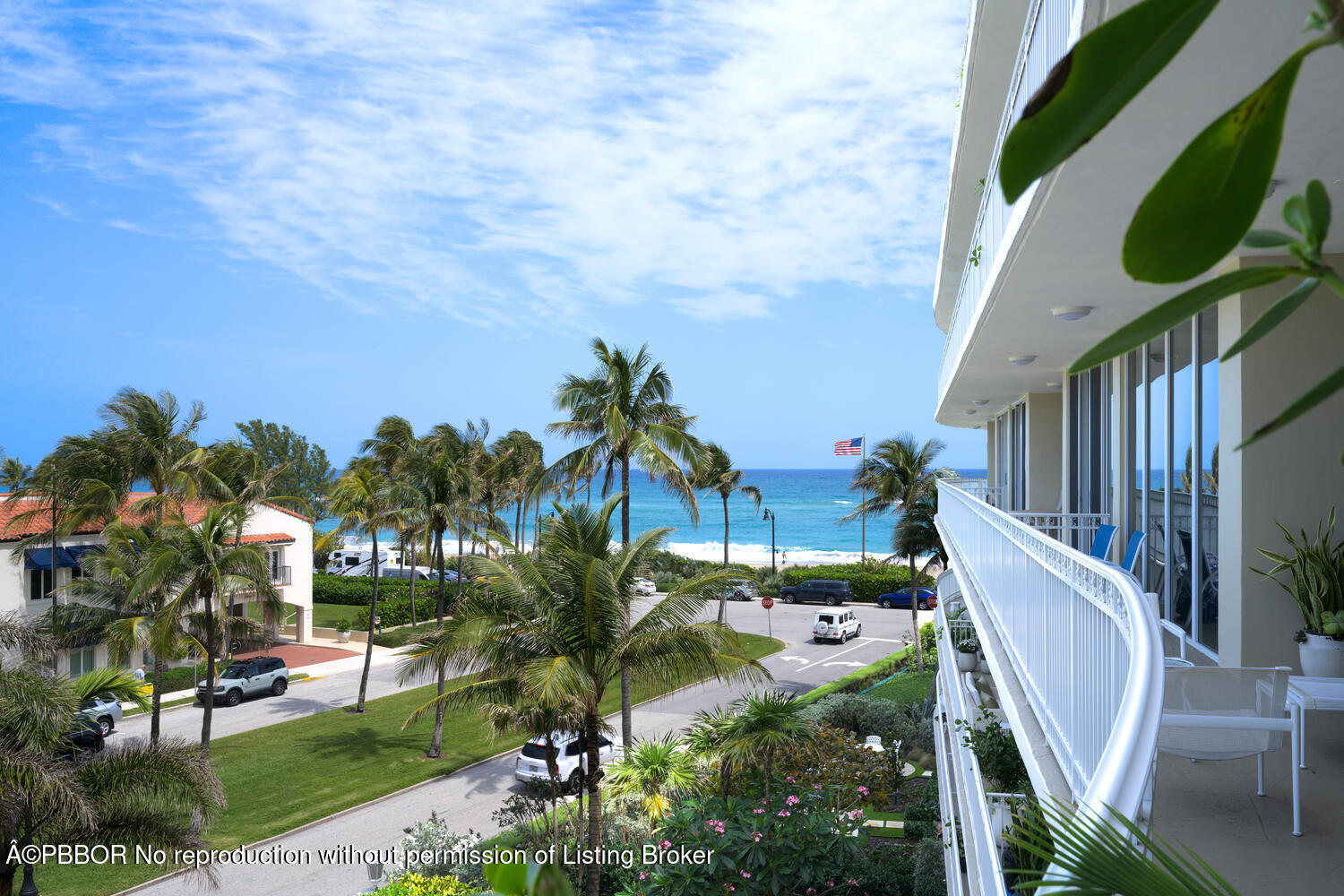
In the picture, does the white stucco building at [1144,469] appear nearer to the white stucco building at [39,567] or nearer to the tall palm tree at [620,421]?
the tall palm tree at [620,421]

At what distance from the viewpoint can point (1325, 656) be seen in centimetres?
689

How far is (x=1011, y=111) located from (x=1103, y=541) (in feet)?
22.7

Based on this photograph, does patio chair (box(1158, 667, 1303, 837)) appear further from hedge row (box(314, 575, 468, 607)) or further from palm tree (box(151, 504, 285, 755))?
hedge row (box(314, 575, 468, 607))

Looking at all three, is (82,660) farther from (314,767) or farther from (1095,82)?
(1095,82)

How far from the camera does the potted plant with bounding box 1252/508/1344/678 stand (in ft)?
22.6

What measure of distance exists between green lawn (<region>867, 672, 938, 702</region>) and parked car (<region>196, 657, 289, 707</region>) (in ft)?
68.0

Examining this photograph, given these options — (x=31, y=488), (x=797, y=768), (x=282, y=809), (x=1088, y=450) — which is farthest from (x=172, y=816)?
(x=31, y=488)

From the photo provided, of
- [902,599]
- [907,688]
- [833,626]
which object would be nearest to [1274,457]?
[907,688]

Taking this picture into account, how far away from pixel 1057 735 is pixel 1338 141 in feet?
12.6

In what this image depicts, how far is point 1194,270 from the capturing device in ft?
2.43

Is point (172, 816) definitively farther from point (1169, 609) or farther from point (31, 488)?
point (31, 488)

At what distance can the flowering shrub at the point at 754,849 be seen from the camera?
13711 mm

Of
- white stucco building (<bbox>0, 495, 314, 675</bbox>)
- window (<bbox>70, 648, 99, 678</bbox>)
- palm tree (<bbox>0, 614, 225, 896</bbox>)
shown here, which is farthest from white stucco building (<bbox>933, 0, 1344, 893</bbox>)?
window (<bbox>70, 648, 99, 678</bbox>)

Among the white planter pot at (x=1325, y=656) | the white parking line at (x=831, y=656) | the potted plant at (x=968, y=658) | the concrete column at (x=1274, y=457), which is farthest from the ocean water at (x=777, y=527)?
the white planter pot at (x=1325, y=656)
